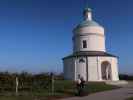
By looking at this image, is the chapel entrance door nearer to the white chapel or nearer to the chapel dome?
the white chapel

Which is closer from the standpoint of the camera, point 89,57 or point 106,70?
point 89,57

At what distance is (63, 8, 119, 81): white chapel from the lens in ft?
137

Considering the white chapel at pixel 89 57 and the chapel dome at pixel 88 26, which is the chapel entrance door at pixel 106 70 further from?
the chapel dome at pixel 88 26

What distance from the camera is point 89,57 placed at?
4188 centimetres

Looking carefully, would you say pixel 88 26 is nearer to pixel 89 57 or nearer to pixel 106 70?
pixel 89 57

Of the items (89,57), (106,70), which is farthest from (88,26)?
(106,70)

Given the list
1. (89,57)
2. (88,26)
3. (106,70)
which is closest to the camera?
(89,57)

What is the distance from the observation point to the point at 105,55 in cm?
4269

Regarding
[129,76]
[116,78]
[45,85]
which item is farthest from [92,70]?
[129,76]

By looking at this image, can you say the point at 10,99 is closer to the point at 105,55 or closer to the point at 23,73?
the point at 23,73

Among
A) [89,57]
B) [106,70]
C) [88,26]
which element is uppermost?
[88,26]

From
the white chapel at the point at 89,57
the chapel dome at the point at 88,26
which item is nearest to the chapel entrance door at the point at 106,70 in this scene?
the white chapel at the point at 89,57

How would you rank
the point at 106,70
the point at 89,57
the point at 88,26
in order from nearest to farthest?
1. the point at 89,57
2. the point at 88,26
3. the point at 106,70

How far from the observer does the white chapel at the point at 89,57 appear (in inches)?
1642
